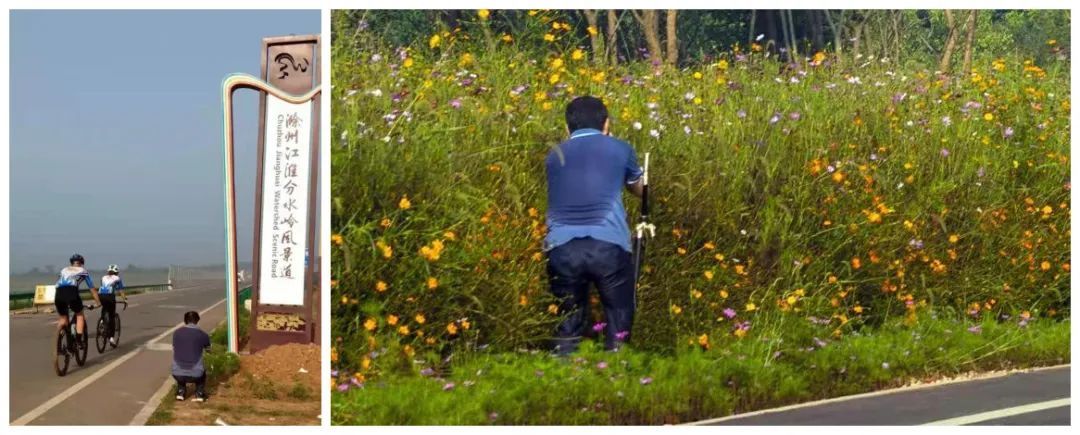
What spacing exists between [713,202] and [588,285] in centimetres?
164

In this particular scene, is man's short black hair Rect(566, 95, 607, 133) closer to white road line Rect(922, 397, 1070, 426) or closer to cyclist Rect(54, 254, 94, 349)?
white road line Rect(922, 397, 1070, 426)

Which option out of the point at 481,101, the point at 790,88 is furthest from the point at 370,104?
the point at 790,88

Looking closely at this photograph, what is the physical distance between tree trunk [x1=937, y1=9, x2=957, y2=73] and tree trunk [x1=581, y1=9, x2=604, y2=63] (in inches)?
122

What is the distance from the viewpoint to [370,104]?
32.0 ft

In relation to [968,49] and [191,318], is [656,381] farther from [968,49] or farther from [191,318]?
[191,318]

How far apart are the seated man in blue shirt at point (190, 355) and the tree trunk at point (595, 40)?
5.46m

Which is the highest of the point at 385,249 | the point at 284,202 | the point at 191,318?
the point at 284,202

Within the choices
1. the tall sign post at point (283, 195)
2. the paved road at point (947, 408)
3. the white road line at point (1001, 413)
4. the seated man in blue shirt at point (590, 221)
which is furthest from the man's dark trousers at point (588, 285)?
the tall sign post at point (283, 195)

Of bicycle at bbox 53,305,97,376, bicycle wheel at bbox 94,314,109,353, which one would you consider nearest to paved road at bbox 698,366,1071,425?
bicycle at bbox 53,305,97,376

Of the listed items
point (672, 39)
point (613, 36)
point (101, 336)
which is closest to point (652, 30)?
point (672, 39)

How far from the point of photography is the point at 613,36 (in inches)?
461

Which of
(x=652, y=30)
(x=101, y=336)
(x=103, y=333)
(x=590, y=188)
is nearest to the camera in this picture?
(x=590, y=188)

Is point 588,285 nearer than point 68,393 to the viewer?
Yes

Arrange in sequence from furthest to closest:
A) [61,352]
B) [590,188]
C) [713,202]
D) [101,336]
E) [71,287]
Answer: [101,336] < [61,352] < [71,287] < [713,202] < [590,188]
